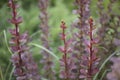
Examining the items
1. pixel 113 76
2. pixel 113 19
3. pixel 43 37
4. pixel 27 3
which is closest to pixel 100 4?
pixel 113 19

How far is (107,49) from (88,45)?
700 millimetres

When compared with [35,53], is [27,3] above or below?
above

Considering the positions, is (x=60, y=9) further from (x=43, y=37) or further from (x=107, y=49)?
(x=107, y=49)

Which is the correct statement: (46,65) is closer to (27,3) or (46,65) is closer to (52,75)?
(52,75)

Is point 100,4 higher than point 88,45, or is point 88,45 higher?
point 100,4

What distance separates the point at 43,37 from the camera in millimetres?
2711

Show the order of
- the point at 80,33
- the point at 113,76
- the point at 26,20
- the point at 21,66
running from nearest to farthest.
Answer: the point at 113,76, the point at 21,66, the point at 80,33, the point at 26,20

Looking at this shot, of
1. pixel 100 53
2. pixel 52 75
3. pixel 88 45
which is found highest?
pixel 88 45

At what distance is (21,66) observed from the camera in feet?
6.66

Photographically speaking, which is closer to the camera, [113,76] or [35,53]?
[113,76]

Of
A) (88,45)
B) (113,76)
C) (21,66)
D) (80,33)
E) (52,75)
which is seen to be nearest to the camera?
(113,76)

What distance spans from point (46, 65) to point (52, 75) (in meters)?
0.10

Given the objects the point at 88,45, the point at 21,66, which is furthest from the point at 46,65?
the point at 88,45

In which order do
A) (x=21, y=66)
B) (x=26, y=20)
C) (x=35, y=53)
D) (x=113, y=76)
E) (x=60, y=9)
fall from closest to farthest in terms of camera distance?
(x=113, y=76), (x=21, y=66), (x=35, y=53), (x=26, y=20), (x=60, y=9)
